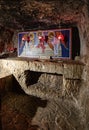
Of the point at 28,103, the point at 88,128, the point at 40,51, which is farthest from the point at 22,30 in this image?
the point at 88,128

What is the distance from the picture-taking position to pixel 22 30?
838cm

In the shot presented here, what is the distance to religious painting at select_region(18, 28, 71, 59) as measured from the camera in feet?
22.9

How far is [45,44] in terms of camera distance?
7.69 metres

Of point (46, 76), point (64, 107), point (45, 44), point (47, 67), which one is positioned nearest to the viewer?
point (64, 107)

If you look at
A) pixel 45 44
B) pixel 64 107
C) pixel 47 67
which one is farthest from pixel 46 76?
pixel 64 107

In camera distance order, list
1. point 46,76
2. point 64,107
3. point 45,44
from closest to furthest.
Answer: point 64,107 → point 46,76 → point 45,44

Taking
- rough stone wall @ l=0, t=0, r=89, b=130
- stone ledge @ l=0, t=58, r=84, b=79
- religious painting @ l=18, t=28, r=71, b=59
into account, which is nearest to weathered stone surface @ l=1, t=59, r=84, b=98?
stone ledge @ l=0, t=58, r=84, b=79

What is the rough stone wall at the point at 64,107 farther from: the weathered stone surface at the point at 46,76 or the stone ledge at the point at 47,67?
the stone ledge at the point at 47,67

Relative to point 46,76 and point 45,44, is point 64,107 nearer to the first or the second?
point 46,76

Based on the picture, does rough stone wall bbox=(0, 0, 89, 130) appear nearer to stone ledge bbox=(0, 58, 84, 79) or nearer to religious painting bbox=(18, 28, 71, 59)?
stone ledge bbox=(0, 58, 84, 79)

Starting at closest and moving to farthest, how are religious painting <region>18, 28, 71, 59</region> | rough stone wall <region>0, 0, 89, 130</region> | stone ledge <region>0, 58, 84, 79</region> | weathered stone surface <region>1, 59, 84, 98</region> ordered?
rough stone wall <region>0, 0, 89, 130</region>, stone ledge <region>0, 58, 84, 79</region>, weathered stone surface <region>1, 59, 84, 98</region>, religious painting <region>18, 28, 71, 59</region>

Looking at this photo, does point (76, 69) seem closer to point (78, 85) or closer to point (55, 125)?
point (78, 85)

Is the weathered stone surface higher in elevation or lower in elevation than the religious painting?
lower

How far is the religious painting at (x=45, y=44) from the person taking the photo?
698cm
